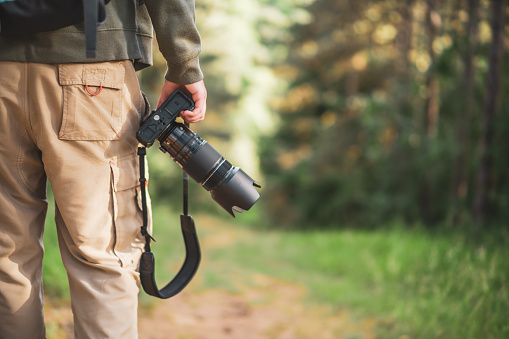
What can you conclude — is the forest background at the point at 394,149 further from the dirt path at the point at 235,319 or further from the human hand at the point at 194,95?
the human hand at the point at 194,95

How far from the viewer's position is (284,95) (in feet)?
Result: 55.5

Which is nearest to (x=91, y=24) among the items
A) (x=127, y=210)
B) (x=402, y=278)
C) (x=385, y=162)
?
(x=127, y=210)

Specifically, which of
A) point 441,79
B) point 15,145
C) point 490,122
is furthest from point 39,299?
point 441,79

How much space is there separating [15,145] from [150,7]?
68 centimetres

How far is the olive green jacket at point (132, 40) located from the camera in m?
1.61

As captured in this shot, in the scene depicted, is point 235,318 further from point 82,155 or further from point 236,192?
point 82,155

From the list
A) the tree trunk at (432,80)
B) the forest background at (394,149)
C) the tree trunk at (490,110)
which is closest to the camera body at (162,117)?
the forest background at (394,149)

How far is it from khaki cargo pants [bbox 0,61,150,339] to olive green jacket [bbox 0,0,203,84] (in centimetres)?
4

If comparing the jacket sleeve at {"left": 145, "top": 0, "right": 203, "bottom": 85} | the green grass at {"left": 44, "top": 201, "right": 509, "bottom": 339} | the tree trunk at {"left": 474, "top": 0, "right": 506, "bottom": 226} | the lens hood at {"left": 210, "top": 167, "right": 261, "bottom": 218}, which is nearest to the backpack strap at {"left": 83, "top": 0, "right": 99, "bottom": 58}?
the jacket sleeve at {"left": 145, "top": 0, "right": 203, "bottom": 85}

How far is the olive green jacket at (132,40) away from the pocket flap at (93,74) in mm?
24

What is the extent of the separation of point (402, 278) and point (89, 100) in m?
3.69

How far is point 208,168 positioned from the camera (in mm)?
1936

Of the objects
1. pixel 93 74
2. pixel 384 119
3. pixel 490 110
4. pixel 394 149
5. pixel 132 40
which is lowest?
pixel 394 149

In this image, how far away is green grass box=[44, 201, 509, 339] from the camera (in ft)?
10.5
